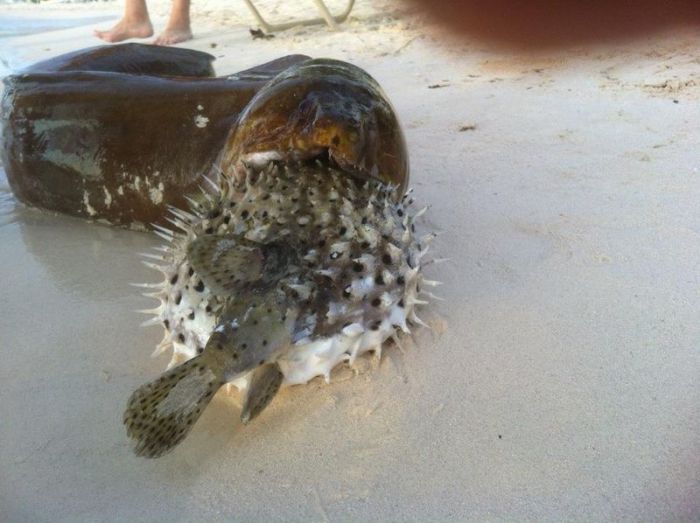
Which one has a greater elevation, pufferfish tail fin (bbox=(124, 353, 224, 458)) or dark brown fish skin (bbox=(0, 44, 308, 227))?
dark brown fish skin (bbox=(0, 44, 308, 227))

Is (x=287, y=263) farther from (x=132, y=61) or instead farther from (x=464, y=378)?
(x=132, y=61)

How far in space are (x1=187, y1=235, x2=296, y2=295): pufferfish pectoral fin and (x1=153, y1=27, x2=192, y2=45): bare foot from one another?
5.50 meters

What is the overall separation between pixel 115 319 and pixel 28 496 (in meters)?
0.66

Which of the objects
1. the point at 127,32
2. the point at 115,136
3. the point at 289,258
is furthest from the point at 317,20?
the point at 289,258

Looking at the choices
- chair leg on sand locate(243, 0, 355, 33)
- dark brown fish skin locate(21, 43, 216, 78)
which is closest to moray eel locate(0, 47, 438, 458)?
dark brown fish skin locate(21, 43, 216, 78)

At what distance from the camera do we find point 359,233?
5.01 ft

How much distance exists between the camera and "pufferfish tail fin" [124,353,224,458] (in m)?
1.23

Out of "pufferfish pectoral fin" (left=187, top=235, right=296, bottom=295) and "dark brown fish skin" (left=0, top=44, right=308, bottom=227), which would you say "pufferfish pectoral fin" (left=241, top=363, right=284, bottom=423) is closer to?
"pufferfish pectoral fin" (left=187, top=235, right=296, bottom=295)

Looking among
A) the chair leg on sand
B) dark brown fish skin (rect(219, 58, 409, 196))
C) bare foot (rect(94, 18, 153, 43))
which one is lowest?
bare foot (rect(94, 18, 153, 43))

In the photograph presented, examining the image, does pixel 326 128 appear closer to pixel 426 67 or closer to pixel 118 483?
pixel 118 483

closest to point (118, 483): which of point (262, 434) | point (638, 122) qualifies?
point (262, 434)

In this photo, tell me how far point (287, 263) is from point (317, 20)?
536 centimetres

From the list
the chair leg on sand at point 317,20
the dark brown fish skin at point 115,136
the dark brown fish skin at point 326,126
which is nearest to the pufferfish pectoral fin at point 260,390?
the dark brown fish skin at point 326,126

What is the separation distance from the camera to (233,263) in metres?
1.37
